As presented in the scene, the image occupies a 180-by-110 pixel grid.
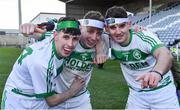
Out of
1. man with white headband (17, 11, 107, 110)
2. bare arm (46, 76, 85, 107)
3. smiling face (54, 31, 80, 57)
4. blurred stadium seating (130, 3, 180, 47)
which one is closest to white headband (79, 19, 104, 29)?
man with white headband (17, 11, 107, 110)

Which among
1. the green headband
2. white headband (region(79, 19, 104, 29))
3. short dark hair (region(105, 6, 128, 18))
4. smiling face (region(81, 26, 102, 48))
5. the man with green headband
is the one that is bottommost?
the man with green headband

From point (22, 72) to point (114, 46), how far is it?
4.31 ft

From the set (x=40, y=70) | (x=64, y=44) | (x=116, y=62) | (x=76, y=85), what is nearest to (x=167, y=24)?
(x=116, y=62)

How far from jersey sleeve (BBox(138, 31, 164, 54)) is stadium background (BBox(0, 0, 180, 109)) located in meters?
3.57

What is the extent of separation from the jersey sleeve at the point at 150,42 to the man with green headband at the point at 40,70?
874 millimetres

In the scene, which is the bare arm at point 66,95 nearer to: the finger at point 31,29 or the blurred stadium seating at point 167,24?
the finger at point 31,29

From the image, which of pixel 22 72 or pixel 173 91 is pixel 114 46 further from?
pixel 22 72

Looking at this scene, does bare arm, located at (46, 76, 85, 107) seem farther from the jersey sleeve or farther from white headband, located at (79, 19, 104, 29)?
the jersey sleeve

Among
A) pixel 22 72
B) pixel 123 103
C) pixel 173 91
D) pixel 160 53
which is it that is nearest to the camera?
Result: pixel 22 72

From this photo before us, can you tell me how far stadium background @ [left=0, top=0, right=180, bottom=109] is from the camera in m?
8.77

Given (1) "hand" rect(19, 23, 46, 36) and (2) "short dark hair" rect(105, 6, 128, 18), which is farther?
(2) "short dark hair" rect(105, 6, 128, 18)

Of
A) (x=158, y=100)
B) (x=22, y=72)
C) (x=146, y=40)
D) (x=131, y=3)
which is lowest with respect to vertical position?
(x=158, y=100)

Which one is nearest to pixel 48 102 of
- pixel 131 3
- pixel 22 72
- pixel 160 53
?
pixel 22 72

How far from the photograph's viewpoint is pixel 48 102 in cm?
326
